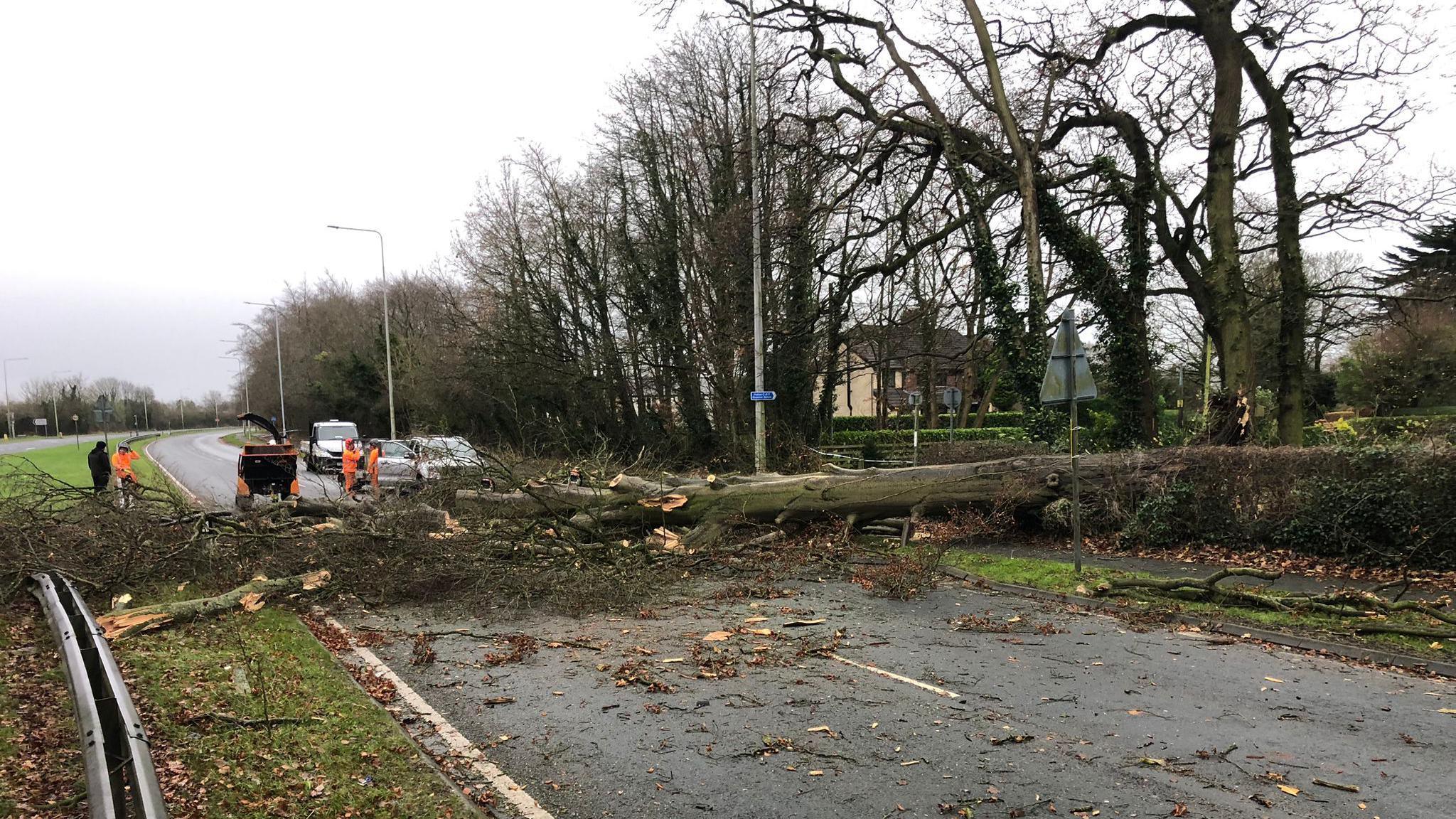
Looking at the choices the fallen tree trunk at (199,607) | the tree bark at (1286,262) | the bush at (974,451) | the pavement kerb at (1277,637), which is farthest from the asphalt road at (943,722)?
the tree bark at (1286,262)

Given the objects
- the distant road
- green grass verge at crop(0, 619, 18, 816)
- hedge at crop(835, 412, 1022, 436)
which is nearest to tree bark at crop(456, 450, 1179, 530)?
green grass verge at crop(0, 619, 18, 816)

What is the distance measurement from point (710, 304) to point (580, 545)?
15.1 m

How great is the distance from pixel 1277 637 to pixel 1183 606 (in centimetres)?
118

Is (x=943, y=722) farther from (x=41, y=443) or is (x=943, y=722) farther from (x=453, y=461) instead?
(x=41, y=443)

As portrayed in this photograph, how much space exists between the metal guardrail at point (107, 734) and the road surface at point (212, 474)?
6.60m

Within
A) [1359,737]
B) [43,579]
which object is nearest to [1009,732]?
[1359,737]

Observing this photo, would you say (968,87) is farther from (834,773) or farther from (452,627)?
(834,773)

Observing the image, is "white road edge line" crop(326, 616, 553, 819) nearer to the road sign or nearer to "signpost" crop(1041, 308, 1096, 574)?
"signpost" crop(1041, 308, 1096, 574)

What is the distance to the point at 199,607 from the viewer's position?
25.4ft

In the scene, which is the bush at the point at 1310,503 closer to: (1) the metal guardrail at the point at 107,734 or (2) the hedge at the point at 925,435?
(1) the metal guardrail at the point at 107,734

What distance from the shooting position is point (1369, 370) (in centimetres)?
2806

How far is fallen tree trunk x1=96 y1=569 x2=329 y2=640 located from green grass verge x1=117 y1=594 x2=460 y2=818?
27 centimetres

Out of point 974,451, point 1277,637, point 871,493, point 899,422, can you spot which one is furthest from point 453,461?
point 899,422

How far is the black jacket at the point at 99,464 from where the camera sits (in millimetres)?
15414
